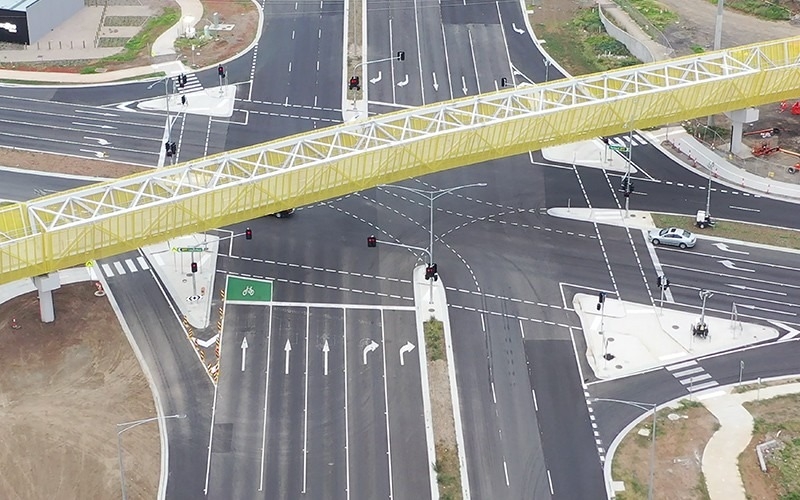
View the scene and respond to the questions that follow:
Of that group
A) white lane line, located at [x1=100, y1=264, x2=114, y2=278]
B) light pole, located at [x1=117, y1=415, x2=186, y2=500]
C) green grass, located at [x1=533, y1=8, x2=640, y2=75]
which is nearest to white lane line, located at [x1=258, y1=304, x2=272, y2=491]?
light pole, located at [x1=117, y1=415, x2=186, y2=500]

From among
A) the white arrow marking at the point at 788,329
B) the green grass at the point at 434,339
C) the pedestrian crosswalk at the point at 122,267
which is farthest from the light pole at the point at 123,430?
the white arrow marking at the point at 788,329

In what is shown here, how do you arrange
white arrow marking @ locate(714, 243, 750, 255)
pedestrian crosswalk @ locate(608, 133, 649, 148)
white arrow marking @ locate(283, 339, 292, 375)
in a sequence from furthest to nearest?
1. pedestrian crosswalk @ locate(608, 133, 649, 148)
2. white arrow marking @ locate(714, 243, 750, 255)
3. white arrow marking @ locate(283, 339, 292, 375)

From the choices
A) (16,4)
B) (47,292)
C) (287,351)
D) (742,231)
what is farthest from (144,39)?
(742,231)

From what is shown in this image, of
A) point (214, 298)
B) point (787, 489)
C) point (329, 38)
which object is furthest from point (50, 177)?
point (787, 489)

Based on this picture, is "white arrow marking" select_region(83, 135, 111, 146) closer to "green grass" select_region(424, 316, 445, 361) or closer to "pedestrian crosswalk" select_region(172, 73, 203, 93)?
"pedestrian crosswalk" select_region(172, 73, 203, 93)

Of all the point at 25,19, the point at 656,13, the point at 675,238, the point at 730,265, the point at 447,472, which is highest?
the point at 656,13

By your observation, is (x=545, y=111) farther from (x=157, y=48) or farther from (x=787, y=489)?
(x=157, y=48)

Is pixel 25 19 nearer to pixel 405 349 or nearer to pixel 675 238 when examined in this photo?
pixel 405 349
